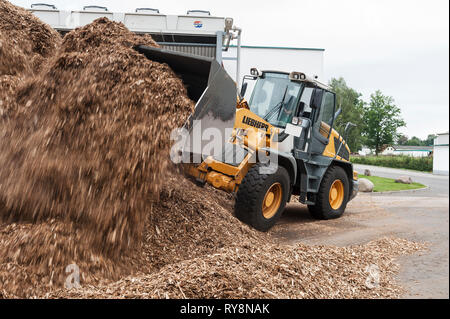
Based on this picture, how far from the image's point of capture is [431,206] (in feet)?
31.2

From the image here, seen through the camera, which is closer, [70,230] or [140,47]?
[70,230]

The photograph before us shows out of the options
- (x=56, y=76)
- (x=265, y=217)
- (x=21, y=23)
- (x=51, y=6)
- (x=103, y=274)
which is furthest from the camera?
(x=51, y=6)

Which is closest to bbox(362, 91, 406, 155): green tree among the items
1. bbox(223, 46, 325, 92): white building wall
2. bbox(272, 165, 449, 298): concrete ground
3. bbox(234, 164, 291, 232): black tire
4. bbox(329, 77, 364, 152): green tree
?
bbox(329, 77, 364, 152): green tree

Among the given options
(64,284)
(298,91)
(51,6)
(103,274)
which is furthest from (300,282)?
Result: (51,6)

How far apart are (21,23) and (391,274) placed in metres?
5.48

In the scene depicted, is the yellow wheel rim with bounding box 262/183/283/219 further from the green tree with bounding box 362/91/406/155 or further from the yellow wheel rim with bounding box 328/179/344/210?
the green tree with bounding box 362/91/406/155

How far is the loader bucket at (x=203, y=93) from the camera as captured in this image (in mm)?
4371

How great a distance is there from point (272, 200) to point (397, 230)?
2.33 meters

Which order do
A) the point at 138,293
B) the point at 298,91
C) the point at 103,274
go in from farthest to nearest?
the point at 298,91
the point at 103,274
the point at 138,293

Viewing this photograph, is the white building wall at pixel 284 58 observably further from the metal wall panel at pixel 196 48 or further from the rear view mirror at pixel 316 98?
the rear view mirror at pixel 316 98

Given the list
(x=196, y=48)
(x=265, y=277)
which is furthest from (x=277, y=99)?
(x=265, y=277)

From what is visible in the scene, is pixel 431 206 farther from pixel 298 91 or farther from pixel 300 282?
pixel 300 282

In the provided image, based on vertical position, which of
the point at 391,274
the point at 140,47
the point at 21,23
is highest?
the point at 21,23
